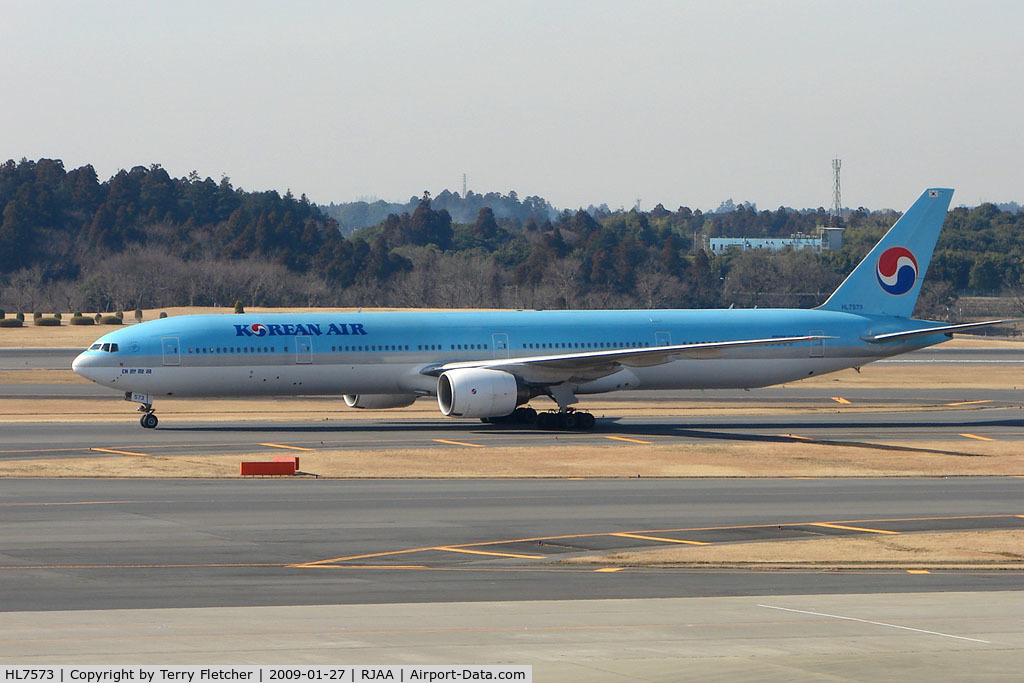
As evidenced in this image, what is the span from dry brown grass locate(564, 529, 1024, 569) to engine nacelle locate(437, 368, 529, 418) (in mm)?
22520

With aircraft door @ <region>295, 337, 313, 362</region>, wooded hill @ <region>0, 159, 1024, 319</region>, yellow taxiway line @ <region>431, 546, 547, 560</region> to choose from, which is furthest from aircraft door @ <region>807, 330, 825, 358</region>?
wooded hill @ <region>0, 159, 1024, 319</region>

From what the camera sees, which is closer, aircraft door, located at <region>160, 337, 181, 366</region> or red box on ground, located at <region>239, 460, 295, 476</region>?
red box on ground, located at <region>239, 460, 295, 476</region>

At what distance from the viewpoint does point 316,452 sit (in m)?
40.8

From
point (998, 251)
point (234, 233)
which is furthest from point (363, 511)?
point (998, 251)

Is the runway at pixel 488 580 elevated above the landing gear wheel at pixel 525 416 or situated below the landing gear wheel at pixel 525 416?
below

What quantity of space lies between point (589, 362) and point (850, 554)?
25364 millimetres

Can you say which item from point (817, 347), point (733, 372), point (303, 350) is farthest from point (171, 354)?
point (817, 347)

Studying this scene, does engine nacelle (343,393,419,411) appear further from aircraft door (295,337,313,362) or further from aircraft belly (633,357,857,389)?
aircraft belly (633,357,857,389)

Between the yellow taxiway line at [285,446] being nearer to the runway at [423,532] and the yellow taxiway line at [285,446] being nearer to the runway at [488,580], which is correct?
the runway at [488,580]

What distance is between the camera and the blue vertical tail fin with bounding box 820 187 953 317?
2221 inches

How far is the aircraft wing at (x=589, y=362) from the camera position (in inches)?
1927

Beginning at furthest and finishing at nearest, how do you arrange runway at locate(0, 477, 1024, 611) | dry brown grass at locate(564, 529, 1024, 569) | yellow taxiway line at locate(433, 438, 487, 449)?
yellow taxiway line at locate(433, 438, 487, 449) → dry brown grass at locate(564, 529, 1024, 569) → runway at locate(0, 477, 1024, 611)

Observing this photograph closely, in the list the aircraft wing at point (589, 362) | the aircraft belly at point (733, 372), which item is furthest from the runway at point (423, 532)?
the aircraft belly at point (733, 372)
